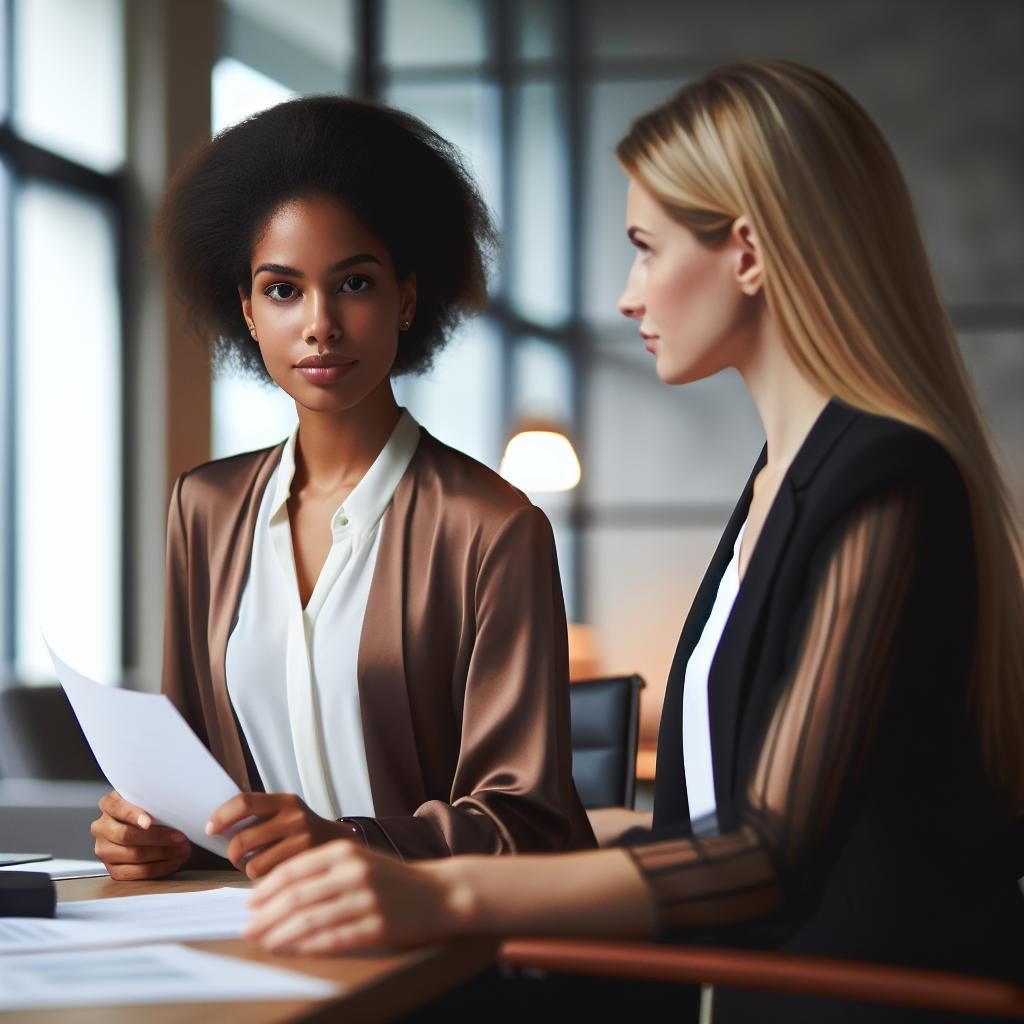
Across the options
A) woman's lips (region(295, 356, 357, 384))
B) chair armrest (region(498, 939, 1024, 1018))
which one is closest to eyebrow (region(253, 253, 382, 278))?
woman's lips (region(295, 356, 357, 384))

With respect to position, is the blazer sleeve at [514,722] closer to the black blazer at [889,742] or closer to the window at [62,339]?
the black blazer at [889,742]

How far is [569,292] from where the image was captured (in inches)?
270

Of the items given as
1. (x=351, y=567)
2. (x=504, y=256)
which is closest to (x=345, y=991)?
(x=351, y=567)

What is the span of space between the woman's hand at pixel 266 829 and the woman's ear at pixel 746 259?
23.0 inches

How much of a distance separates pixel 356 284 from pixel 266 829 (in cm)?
72

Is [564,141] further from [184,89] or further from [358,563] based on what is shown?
[358,563]

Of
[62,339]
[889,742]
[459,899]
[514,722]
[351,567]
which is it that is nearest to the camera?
[459,899]

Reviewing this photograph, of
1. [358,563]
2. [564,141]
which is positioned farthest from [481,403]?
[358,563]

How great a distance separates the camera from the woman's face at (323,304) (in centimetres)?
170

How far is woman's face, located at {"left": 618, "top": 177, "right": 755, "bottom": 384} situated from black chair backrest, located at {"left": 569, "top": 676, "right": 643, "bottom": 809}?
1.13 m

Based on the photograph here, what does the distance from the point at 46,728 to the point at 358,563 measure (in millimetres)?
2193

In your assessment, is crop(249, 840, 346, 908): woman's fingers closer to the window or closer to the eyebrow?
the eyebrow

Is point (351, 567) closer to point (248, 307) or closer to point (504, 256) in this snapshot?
point (248, 307)

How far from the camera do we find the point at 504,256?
514 centimetres
